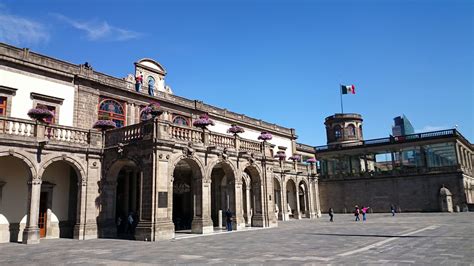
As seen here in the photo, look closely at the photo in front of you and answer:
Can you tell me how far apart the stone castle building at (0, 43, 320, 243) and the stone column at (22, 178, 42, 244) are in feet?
0.15

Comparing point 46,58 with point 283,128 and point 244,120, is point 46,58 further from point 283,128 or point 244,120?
point 283,128

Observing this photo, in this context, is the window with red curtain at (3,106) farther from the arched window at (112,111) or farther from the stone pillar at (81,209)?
the arched window at (112,111)

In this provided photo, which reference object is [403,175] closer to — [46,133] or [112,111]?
[112,111]

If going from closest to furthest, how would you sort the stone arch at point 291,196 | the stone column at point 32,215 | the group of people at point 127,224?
the stone column at point 32,215, the group of people at point 127,224, the stone arch at point 291,196

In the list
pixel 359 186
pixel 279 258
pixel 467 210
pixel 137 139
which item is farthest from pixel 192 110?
pixel 467 210

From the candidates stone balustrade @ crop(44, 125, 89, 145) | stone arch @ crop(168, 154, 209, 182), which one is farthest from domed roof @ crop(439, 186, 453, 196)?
stone balustrade @ crop(44, 125, 89, 145)

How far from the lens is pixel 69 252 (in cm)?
1342

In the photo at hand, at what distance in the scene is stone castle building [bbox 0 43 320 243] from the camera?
58.2ft

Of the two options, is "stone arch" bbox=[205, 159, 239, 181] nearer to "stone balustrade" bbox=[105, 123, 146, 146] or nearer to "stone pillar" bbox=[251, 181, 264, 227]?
"stone pillar" bbox=[251, 181, 264, 227]

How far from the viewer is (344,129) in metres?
57.7

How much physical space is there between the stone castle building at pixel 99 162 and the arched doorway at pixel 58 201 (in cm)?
5

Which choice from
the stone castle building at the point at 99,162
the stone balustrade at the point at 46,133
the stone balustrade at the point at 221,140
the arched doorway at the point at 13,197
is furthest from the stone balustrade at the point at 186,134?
the arched doorway at the point at 13,197

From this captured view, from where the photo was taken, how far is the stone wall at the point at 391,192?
137ft

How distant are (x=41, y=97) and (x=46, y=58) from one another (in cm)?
254
